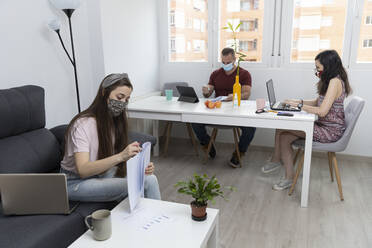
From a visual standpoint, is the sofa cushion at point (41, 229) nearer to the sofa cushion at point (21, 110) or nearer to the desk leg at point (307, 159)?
the sofa cushion at point (21, 110)

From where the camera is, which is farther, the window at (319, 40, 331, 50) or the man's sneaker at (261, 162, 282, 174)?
the window at (319, 40, 331, 50)

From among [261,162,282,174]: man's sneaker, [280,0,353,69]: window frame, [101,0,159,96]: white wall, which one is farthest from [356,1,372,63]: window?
[101,0,159,96]: white wall

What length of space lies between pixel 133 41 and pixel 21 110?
192cm

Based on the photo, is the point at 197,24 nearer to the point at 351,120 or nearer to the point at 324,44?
the point at 324,44

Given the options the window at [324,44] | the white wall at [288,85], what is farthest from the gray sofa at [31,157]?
the window at [324,44]

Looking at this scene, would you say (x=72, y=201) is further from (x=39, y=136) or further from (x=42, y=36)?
(x=42, y=36)

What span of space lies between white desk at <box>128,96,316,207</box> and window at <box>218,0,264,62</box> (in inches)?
36.1

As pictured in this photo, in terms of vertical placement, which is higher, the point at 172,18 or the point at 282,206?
the point at 172,18

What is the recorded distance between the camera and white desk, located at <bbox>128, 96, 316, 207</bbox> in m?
2.54

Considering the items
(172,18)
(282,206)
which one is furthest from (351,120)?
(172,18)

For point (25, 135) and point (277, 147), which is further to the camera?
point (277, 147)

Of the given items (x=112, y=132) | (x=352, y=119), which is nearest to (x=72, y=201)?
(x=112, y=132)

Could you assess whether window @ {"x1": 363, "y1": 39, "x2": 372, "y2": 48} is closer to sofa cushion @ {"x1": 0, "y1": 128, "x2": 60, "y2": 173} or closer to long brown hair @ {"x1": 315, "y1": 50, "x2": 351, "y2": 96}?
long brown hair @ {"x1": 315, "y1": 50, "x2": 351, "y2": 96}

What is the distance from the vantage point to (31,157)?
203cm
